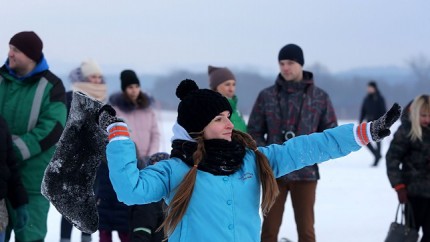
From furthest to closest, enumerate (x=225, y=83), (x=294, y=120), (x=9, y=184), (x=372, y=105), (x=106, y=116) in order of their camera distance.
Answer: (x=372, y=105) → (x=225, y=83) → (x=294, y=120) → (x=9, y=184) → (x=106, y=116)

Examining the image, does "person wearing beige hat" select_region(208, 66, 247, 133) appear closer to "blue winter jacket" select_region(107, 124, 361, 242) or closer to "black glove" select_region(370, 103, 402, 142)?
"blue winter jacket" select_region(107, 124, 361, 242)

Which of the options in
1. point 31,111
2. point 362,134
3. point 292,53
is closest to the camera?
point 362,134

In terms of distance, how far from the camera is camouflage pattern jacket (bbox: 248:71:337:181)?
5.50 m

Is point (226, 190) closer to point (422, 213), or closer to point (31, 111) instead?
point (31, 111)

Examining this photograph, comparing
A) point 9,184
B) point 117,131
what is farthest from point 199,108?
point 9,184

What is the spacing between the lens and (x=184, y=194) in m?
3.05

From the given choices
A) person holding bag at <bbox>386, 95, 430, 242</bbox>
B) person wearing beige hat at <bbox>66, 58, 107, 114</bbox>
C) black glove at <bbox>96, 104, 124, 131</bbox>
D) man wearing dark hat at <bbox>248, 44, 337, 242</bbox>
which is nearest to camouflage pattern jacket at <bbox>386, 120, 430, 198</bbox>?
person holding bag at <bbox>386, 95, 430, 242</bbox>

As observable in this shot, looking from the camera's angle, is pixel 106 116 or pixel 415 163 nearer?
pixel 106 116

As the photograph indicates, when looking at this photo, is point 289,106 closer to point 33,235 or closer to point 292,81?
point 292,81

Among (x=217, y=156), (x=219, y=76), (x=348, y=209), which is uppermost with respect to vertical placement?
(x=217, y=156)

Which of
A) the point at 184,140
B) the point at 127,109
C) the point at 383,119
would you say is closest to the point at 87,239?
the point at 127,109

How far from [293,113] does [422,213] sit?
4.21 ft

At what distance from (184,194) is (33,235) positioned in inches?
83.9

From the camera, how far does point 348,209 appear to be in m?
8.55
